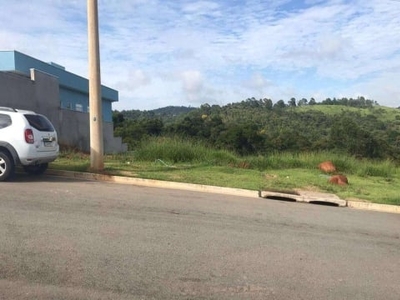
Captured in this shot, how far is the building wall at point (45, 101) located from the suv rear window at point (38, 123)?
7.14 m

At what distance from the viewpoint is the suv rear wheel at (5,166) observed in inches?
421

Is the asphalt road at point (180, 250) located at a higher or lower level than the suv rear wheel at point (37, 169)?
lower

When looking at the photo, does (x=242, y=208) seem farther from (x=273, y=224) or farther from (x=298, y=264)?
(x=298, y=264)

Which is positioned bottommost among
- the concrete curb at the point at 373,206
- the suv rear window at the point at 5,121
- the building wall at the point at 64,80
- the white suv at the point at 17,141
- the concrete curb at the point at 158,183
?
the concrete curb at the point at 373,206

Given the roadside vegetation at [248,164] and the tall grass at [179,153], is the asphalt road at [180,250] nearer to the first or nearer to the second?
the roadside vegetation at [248,164]

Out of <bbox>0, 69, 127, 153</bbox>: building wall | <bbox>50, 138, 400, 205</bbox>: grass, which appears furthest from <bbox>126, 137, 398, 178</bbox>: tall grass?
<bbox>0, 69, 127, 153</bbox>: building wall

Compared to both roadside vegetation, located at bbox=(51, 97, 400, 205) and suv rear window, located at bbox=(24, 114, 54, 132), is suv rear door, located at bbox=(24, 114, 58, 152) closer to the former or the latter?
suv rear window, located at bbox=(24, 114, 54, 132)

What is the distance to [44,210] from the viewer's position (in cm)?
786

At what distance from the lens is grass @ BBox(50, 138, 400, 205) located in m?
13.9

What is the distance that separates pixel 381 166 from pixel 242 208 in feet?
44.9

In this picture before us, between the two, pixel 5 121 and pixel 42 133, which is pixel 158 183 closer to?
pixel 42 133

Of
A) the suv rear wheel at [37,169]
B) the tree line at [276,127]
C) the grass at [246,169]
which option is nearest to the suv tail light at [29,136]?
the suv rear wheel at [37,169]

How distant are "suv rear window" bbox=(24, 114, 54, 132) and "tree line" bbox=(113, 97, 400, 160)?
932 cm

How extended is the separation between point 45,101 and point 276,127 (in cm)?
4449
